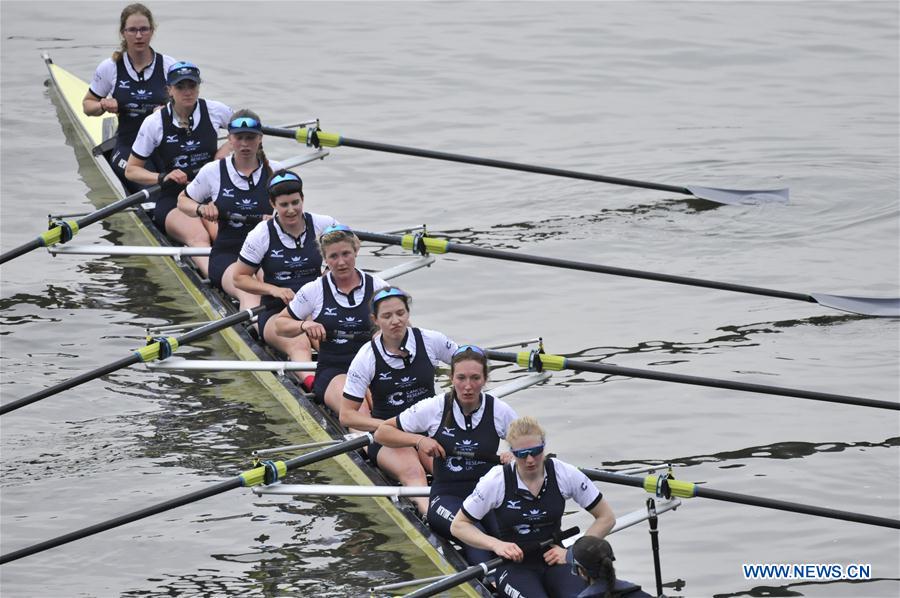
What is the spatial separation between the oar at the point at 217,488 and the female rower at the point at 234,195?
8.98ft

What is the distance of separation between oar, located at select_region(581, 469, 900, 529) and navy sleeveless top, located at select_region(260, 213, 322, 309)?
3.21 m

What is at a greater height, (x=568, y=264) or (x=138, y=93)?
(x=138, y=93)

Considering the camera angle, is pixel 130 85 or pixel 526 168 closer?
pixel 130 85

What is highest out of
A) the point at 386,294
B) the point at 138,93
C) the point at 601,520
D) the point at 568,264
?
the point at 138,93

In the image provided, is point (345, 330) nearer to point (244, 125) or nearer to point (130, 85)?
point (244, 125)

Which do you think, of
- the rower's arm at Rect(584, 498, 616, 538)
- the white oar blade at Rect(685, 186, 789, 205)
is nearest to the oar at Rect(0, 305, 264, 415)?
the rower's arm at Rect(584, 498, 616, 538)

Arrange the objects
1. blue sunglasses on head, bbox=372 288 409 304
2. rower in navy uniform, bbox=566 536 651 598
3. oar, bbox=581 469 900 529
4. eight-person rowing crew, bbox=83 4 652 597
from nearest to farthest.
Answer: rower in navy uniform, bbox=566 536 651 598
eight-person rowing crew, bbox=83 4 652 597
oar, bbox=581 469 900 529
blue sunglasses on head, bbox=372 288 409 304

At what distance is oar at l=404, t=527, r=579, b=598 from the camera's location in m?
7.02

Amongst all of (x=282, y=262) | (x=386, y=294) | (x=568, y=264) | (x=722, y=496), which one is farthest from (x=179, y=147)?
(x=722, y=496)

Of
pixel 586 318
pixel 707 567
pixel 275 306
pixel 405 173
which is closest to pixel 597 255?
pixel 586 318

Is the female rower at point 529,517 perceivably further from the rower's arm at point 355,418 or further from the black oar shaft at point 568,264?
the black oar shaft at point 568,264

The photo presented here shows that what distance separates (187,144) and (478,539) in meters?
5.60

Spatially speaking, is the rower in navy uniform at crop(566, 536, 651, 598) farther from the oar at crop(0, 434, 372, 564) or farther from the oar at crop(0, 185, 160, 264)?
the oar at crop(0, 185, 160, 264)

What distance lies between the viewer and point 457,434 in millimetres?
7801
